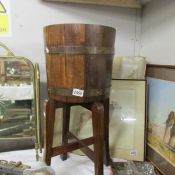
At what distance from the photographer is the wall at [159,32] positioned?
1224 mm

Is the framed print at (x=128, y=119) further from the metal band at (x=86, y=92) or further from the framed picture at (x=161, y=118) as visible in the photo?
the metal band at (x=86, y=92)

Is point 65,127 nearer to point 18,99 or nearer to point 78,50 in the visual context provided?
point 18,99

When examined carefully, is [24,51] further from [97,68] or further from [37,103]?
[97,68]

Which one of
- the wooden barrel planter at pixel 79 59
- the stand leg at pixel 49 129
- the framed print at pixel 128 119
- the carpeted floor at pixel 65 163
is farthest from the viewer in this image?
the framed print at pixel 128 119

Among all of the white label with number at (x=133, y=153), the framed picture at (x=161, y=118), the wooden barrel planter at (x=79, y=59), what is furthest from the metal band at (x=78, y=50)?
the white label with number at (x=133, y=153)

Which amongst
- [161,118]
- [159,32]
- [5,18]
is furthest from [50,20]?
[161,118]

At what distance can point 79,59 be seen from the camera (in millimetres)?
952

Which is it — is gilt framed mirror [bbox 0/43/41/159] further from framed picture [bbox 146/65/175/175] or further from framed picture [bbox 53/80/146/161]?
framed picture [bbox 146/65/175/175]

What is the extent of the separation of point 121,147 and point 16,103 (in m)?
0.68

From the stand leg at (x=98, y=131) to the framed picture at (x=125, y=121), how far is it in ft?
1.09

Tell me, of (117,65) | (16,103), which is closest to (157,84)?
(117,65)

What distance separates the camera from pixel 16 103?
134 centimetres

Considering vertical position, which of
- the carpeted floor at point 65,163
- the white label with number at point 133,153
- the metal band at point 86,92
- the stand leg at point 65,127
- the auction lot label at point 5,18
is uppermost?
Answer: the auction lot label at point 5,18

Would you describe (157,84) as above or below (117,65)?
below
